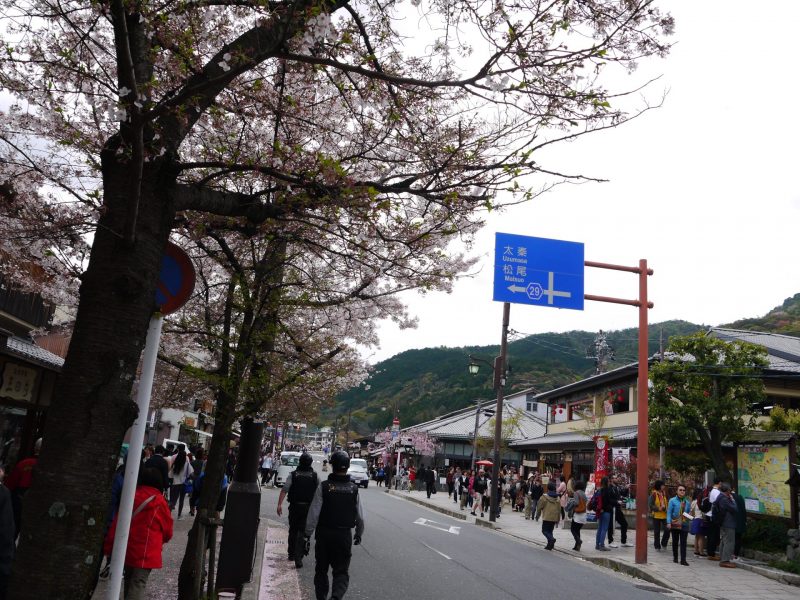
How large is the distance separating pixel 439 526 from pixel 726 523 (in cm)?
878

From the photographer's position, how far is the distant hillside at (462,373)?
230ft

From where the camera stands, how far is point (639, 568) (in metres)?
12.8

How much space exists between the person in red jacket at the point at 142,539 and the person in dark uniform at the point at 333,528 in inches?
66.6

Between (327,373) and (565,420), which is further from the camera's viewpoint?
(565,420)

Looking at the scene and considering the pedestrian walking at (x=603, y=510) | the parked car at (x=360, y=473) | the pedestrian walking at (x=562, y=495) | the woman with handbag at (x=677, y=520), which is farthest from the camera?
the parked car at (x=360, y=473)

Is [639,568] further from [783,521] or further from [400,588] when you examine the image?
[400,588]

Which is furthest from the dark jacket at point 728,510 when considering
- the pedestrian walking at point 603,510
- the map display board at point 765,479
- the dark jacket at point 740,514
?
the pedestrian walking at point 603,510

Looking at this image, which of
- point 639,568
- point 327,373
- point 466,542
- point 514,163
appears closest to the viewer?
point 514,163

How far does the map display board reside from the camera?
13.9m

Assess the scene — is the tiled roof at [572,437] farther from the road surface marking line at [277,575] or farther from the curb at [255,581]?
the curb at [255,581]

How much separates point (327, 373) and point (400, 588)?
3452 millimetres

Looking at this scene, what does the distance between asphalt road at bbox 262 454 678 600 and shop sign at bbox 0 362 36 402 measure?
21.4 feet

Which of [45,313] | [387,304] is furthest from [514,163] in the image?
[45,313]

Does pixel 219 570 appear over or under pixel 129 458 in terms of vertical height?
under
